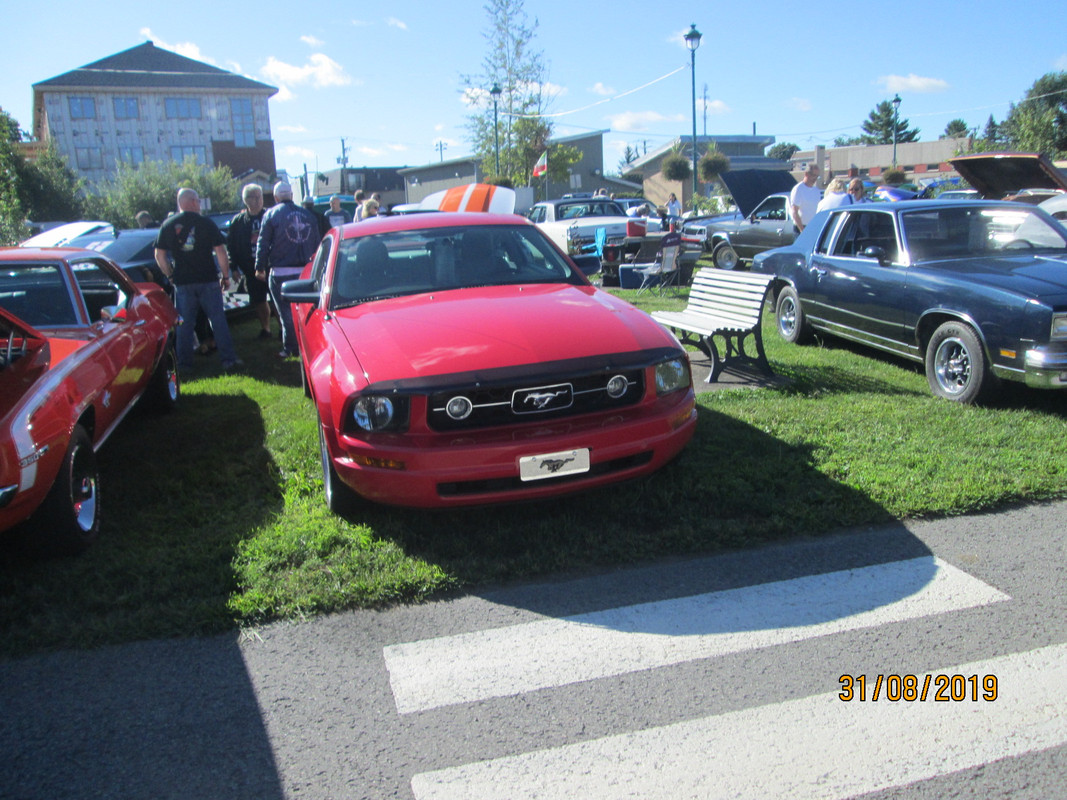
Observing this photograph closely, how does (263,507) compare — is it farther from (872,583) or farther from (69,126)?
(69,126)

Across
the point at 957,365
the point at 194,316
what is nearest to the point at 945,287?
the point at 957,365

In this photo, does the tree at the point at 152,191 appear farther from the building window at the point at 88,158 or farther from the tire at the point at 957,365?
the tire at the point at 957,365

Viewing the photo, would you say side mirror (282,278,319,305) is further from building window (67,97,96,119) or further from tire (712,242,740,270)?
building window (67,97,96,119)

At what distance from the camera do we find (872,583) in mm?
3398

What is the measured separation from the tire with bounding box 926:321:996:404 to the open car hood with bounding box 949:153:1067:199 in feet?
21.0

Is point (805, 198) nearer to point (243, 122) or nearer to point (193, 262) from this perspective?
point (193, 262)

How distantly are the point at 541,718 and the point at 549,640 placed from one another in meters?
0.47

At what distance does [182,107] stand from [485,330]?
233 ft

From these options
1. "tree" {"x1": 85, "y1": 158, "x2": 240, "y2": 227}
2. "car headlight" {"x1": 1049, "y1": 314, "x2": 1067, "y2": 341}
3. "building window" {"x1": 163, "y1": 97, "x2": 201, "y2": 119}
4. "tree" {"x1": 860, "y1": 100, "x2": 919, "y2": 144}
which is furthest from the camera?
"tree" {"x1": 860, "y1": 100, "x2": 919, "y2": 144}

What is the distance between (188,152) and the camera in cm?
6512

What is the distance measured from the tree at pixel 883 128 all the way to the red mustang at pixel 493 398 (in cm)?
10514

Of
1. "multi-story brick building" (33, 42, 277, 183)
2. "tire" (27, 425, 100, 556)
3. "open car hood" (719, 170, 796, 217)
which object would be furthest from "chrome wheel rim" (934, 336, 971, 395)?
"multi-story brick building" (33, 42, 277, 183)

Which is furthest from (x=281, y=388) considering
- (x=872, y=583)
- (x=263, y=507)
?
(x=872, y=583)
